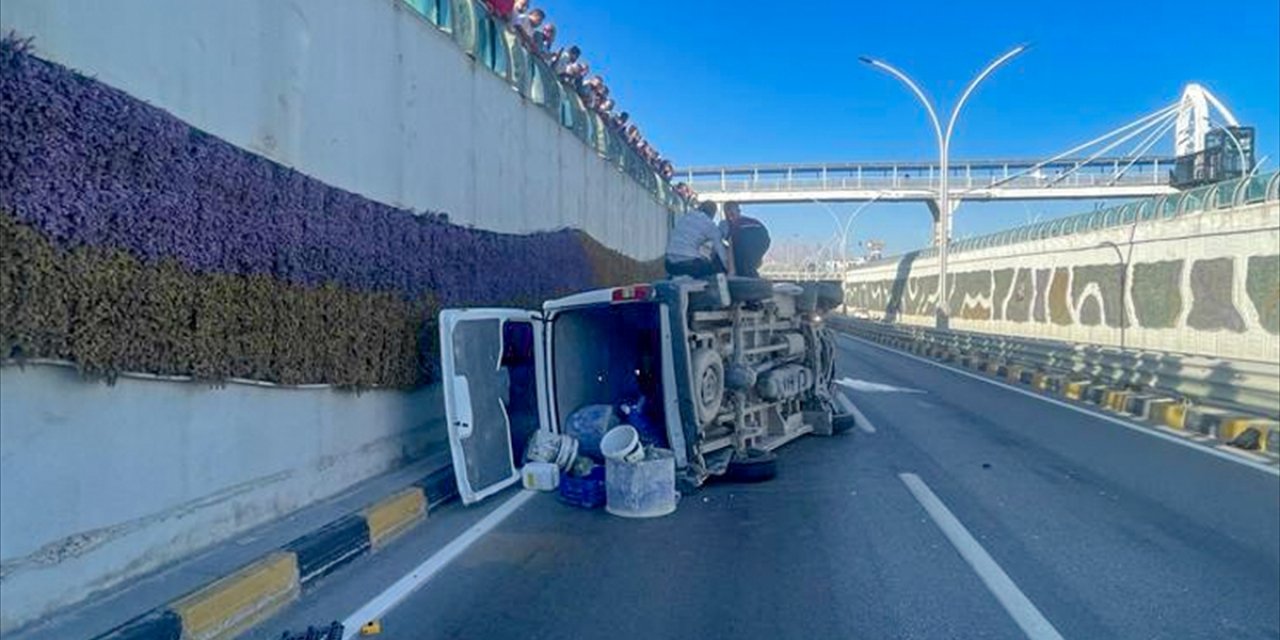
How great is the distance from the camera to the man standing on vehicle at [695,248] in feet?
29.4

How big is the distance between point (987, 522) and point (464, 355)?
4.25 m

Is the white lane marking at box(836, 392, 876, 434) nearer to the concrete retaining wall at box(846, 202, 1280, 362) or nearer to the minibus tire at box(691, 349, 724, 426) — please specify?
the minibus tire at box(691, 349, 724, 426)

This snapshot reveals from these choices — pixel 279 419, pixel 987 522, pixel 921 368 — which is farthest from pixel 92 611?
pixel 921 368

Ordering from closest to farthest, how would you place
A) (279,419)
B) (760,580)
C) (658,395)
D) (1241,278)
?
(760,580)
(279,419)
(658,395)
(1241,278)

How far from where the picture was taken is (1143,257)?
2491 cm

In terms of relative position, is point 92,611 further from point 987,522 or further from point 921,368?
point 921,368

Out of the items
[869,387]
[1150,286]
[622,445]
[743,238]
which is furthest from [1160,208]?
[622,445]

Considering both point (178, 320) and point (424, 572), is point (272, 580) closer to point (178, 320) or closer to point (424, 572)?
point (424, 572)

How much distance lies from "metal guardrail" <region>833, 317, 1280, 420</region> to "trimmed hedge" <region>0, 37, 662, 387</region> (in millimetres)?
9679

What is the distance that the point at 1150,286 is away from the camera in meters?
24.4

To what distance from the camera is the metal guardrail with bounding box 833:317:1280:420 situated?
10.0 m

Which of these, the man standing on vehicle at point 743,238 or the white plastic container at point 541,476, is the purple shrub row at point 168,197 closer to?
the white plastic container at point 541,476

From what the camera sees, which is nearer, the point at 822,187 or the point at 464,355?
the point at 464,355

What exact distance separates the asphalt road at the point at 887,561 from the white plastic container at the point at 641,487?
17 centimetres
